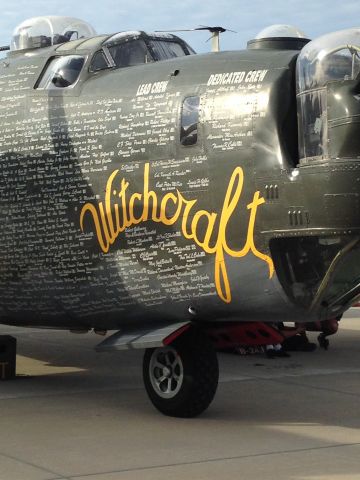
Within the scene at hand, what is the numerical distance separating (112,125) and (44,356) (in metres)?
6.02

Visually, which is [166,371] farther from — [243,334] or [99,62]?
[99,62]

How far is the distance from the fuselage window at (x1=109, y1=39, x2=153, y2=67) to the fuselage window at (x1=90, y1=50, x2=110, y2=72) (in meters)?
0.10

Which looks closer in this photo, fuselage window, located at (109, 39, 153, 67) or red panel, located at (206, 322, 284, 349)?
red panel, located at (206, 322, 284, 349)

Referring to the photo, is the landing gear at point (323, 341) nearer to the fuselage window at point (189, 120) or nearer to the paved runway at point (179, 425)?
the paved runway at point (179, 425)

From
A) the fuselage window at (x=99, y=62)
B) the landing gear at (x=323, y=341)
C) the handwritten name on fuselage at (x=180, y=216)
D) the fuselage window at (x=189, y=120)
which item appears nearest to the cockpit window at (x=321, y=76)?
the handwritten name on fuselage at (x=180, y=216)

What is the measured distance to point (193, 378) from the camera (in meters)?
9.95

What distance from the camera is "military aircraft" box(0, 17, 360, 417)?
895 cm

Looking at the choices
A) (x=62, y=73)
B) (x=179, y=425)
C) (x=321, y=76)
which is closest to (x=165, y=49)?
(x=62, y=73)

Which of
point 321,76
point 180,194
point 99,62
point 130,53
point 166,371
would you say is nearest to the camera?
point 321,76

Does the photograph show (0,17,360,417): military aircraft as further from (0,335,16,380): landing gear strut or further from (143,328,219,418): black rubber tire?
(0,335,16,380): landing gear strut

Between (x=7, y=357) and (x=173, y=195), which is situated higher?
(x=173, y=195)

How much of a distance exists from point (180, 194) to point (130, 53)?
83.4 inches

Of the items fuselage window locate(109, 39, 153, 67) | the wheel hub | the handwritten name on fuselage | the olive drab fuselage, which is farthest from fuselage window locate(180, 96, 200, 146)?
the wheel hub

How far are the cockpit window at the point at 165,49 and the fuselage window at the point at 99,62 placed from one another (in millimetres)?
599
